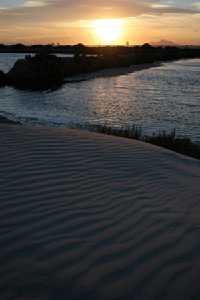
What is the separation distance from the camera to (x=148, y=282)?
11.5ft

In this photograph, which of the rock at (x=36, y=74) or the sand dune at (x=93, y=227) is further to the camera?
the rock at (x=36, y=74)

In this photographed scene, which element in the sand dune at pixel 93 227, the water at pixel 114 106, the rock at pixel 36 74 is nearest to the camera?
the sand dune at pixel 93 227

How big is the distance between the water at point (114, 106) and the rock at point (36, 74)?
2005mm

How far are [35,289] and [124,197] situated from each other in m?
2.24

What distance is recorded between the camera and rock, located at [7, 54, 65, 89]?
36625 mm

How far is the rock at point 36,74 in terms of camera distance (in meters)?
36.6

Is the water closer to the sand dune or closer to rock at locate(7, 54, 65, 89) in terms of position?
rock at locate(7, 54, 65, 89)

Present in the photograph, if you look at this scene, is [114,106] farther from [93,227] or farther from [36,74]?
[93,227]

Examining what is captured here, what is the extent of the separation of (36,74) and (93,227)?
34.5 meters

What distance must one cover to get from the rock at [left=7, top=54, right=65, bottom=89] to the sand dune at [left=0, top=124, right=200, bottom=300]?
29.4 meters

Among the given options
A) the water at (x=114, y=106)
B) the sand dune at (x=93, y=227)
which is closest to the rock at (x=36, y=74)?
the water at (x=114, y=106)

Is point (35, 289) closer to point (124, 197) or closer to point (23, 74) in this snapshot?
point (124, 197)

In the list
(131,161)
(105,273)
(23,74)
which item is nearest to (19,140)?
(131,161)

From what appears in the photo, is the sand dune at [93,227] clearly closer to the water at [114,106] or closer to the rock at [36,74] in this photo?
the water at [114,106]
